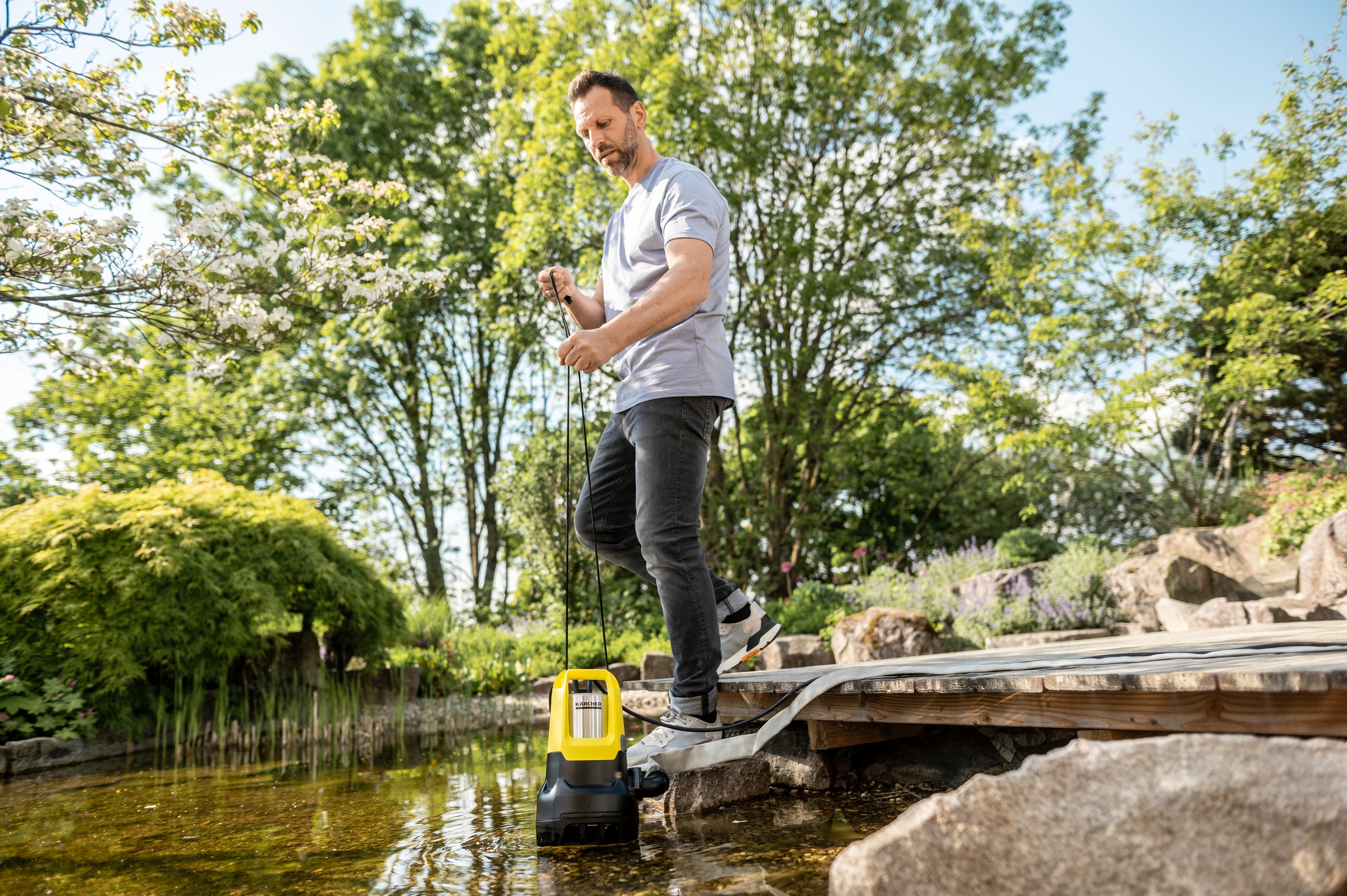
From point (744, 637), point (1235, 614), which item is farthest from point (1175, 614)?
point (744, 637)

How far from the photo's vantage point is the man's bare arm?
2.02m

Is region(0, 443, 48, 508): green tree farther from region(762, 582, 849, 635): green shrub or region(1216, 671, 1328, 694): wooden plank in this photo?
region(1216, 671, 1328, 694): wooden plank

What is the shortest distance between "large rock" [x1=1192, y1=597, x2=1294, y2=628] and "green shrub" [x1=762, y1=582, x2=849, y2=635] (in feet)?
9.54

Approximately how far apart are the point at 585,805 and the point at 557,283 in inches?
55.5

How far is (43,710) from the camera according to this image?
15.2 ft

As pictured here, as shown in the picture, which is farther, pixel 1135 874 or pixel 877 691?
pixel 877 691

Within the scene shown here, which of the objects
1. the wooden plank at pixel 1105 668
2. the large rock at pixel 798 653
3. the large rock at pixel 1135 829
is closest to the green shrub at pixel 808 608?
the large rock at pixel 798 653

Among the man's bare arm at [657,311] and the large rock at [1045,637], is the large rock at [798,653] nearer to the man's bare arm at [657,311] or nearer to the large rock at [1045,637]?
the large rock at [1045,637]

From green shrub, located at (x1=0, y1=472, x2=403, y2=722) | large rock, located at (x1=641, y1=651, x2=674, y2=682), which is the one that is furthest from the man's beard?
large rock, located at (x1=641, y1=651, x2=674, y2=682)

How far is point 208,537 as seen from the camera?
17.9 ft

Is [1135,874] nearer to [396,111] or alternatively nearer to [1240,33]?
[1240,33]

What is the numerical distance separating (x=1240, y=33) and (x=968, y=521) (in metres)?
6.39

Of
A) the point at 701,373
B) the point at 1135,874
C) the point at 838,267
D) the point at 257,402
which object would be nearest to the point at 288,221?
the point at 701,373

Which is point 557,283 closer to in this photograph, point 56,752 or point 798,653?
point 56,752
